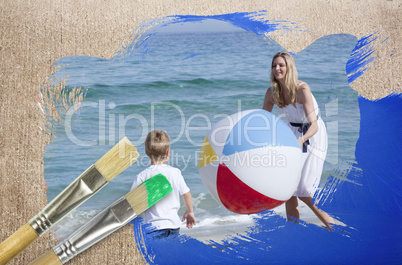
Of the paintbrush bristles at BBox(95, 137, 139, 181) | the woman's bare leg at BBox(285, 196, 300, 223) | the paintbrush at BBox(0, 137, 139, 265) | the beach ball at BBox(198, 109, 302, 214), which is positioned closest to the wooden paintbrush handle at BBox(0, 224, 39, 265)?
the paintbrush at BBox(0, 137, 139, 265)

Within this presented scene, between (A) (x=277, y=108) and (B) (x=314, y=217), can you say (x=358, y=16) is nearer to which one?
(A) (x=277, y=108)

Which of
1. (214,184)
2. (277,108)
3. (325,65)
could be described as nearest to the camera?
(214,184)

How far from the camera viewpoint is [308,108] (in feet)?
5.49

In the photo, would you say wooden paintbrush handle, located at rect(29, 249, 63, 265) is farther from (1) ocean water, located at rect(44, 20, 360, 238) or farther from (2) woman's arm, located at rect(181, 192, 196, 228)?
(2) woman's arm, located at rect(181, 192, 196, 228)

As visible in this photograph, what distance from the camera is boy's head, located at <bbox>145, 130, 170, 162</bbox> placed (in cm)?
164

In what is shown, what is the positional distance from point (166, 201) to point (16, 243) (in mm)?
465

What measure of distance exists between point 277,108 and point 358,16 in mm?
471

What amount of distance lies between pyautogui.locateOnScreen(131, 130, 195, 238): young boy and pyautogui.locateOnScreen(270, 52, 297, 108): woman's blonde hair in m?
0.39

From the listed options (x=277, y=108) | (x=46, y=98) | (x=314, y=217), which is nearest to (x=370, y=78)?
(x=277, y=108)

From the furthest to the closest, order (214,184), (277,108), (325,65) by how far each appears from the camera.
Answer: (325,65) → (277,108) → (214,184)

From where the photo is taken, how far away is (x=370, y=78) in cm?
177

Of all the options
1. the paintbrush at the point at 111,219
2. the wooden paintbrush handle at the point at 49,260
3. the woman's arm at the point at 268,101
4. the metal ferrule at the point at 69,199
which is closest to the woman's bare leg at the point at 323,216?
the woman's arm at the point at 268,101

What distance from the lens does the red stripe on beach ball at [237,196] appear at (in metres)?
1.50

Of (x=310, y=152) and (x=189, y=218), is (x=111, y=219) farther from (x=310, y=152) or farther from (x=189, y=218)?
(x=310, y=152)
